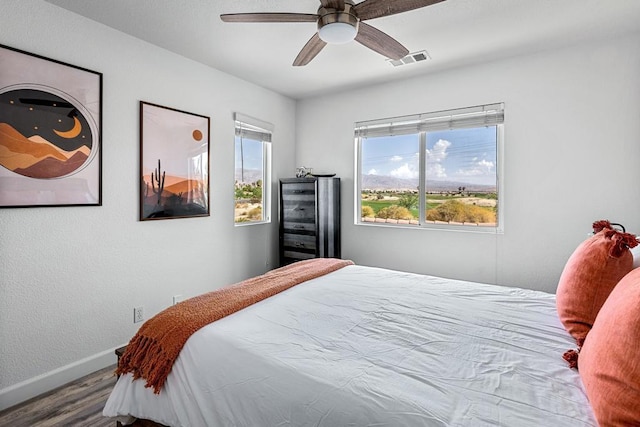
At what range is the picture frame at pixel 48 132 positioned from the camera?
1.96 metres

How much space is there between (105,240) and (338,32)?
2191mm

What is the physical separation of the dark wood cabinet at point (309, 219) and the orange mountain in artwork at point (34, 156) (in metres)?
2.11

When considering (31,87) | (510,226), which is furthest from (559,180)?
(31,87)

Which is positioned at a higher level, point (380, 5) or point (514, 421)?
point (380, 5)

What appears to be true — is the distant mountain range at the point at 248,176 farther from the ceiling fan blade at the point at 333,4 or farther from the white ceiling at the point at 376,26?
the ceiling fan blade at the point at 333,4

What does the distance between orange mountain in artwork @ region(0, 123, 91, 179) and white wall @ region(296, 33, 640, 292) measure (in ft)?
9.64

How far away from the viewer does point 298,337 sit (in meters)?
1.38

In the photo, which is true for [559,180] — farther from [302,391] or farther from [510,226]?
[302,391]

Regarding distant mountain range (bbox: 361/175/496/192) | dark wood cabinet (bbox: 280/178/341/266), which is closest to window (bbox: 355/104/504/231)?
distant mountain range (bbox: 361/175/496/192)

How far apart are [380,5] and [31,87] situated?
216cm

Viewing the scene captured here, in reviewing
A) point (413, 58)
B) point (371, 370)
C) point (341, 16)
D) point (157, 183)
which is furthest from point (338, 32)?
point (157, 183)

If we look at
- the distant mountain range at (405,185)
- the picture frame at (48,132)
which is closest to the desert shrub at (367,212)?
the distant mountain range at (405,185)

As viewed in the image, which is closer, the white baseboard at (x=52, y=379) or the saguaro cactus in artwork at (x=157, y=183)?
the white baseboard at (x=52, y=379)

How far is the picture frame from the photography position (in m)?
1.96
